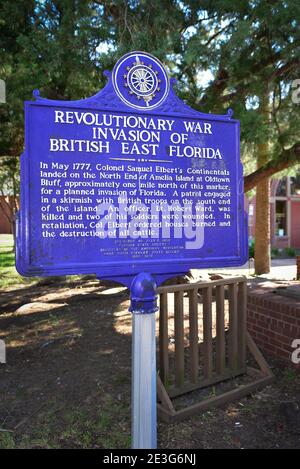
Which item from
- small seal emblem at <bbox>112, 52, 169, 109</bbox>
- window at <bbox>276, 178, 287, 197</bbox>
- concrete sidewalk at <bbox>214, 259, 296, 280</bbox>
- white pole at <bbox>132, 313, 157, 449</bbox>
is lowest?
concrete sidewalk at <bbox>214, 259, 296, 280</bbox>

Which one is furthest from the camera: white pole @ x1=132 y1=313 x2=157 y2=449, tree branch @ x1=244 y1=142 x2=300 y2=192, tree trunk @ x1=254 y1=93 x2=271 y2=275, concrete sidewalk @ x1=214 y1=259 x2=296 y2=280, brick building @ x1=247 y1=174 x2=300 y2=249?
brick building @ x1=247 y1=174 x2=300 y2=249

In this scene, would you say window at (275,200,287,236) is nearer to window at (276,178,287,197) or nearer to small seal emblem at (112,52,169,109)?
window at (276,178,287,197)

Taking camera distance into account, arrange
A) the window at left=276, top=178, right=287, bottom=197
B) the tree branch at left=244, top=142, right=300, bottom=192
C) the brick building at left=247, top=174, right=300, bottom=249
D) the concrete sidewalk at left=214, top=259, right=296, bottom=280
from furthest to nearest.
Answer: the window at left=276, top=178, right=287, bottom=197 → the brick building at left=247, top=174, right=300, bottom=249 → the concrete sidewalk at left=214, top=259, right=296, bottom=280 → the tree branch at left=244, top=142, right=300, bottom=192

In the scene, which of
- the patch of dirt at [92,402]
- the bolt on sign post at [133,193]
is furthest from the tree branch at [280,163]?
the bolt on sign post at [133,193]

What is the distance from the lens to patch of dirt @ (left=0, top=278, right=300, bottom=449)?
3031 mm

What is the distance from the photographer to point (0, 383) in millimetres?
4016

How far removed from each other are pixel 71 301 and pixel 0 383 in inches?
148

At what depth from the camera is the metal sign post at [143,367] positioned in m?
2.41

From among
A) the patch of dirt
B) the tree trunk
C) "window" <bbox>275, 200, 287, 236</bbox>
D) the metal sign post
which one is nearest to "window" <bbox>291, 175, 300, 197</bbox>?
"window" <bbox>275, 200, 287, 236</bbox>

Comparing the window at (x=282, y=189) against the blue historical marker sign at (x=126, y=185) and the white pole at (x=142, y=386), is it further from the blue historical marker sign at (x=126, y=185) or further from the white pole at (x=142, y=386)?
the white pole at (x=142, y=386)

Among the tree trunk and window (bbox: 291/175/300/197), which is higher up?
window (bbox: 291/175/300/197)

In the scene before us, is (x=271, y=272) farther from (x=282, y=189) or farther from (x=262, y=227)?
(x=282, y=189)

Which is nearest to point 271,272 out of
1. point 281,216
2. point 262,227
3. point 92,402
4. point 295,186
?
point 262,227

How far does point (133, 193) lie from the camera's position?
267cm
